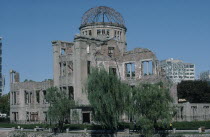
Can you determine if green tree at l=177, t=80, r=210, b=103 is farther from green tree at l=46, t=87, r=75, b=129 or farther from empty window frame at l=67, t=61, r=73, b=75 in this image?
green tree at l=46, t=87, r=75, b=129

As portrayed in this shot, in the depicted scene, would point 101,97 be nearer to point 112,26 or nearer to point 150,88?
point 150,88

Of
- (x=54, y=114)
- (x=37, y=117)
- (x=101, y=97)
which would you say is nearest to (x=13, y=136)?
(x=54, y=114)

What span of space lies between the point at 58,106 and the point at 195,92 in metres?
35.8

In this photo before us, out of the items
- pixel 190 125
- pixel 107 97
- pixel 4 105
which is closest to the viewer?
pixel 107 97

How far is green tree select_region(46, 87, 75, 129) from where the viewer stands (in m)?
46.1

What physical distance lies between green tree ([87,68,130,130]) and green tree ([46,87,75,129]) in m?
7.72

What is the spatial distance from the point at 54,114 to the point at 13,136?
7901 mm

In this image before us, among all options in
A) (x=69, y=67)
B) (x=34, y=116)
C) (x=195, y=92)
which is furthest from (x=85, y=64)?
(x=195, y=92)

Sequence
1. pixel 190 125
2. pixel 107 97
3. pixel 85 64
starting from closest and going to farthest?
pixel 107 97 < pixel 190 125 < pixel 85 64

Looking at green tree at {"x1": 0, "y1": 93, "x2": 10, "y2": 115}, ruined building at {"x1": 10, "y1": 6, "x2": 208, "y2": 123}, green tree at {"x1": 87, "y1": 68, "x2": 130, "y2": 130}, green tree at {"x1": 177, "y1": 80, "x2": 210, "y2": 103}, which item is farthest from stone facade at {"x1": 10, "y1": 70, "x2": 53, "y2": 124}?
green tree at {"x1": 177, "y1": 80, "x2": 210, "y2": 103}

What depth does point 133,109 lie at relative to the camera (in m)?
37.8

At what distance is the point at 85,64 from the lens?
54.8 meters

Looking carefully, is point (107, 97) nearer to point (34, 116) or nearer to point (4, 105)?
point (34, 116)

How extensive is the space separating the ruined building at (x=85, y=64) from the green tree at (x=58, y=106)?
2.90m
